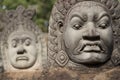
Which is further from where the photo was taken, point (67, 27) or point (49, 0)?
point (49, 0)

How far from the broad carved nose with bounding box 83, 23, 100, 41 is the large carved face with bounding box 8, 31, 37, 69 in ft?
4.67

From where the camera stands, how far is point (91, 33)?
4113 mm

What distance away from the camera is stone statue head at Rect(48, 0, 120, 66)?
13.7 feet

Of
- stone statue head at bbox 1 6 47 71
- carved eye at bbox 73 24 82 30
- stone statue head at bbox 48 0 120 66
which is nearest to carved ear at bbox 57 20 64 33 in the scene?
stone statue head at bbox 48 0 120 66

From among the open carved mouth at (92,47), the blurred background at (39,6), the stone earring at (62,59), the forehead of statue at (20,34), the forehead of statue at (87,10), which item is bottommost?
the stone earring at (62,59)

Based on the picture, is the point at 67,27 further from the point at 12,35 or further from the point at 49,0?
the point at 49,0

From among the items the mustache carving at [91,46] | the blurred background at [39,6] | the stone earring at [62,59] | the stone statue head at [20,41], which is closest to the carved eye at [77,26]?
the mustache carving at [91,46]

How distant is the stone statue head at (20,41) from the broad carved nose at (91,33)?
133cm

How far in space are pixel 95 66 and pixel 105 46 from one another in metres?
0.22

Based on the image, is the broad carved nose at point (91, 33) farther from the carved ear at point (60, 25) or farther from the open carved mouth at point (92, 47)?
the carved ear at point (60, 25)

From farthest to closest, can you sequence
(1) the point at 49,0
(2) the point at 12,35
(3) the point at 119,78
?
(1) the point at 49,0 → (2) the point at 12,35 → (3) the point at 119,78

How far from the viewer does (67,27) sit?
4.27 meters

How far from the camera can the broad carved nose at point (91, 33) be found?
4117 millimetres

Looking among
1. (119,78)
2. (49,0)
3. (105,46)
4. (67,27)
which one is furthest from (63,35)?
(49,0)
